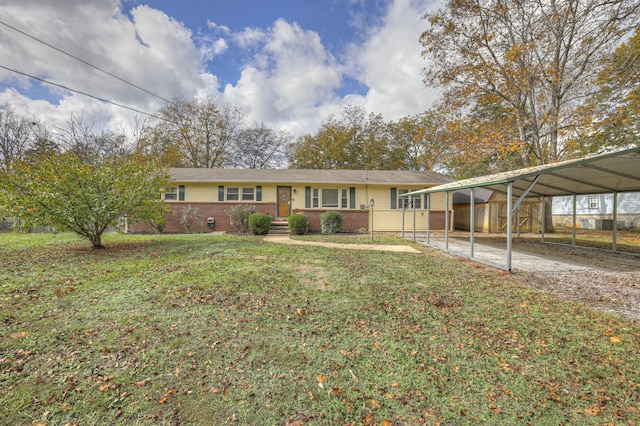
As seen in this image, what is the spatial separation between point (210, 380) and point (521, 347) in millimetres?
3184

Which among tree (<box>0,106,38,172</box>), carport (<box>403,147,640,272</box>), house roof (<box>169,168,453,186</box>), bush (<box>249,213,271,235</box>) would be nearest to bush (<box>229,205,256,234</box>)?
bush (<box>249,213,271,235</box>)

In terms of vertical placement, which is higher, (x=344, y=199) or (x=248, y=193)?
(x=248, y=193)

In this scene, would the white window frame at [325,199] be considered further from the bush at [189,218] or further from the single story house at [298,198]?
the bush at [189,218]

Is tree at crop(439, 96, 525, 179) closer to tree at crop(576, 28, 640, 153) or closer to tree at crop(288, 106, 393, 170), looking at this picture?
tree at crop(576, 28, 640, 153)

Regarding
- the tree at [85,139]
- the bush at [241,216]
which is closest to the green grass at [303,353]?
the bush at [241,216]

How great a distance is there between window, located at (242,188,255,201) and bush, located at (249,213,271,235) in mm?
2496

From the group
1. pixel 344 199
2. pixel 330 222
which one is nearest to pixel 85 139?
pixel 330 222

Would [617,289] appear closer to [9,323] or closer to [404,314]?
[404,314]

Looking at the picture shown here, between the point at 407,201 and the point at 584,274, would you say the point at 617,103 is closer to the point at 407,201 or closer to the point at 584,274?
the point at 407,201

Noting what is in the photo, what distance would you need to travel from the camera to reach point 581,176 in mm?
7195

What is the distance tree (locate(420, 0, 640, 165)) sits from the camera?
43.0 feet

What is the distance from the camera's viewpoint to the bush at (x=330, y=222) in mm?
13164

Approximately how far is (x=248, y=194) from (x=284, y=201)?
6.65 ft

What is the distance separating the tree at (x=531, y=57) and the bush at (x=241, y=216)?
43.7 ft
